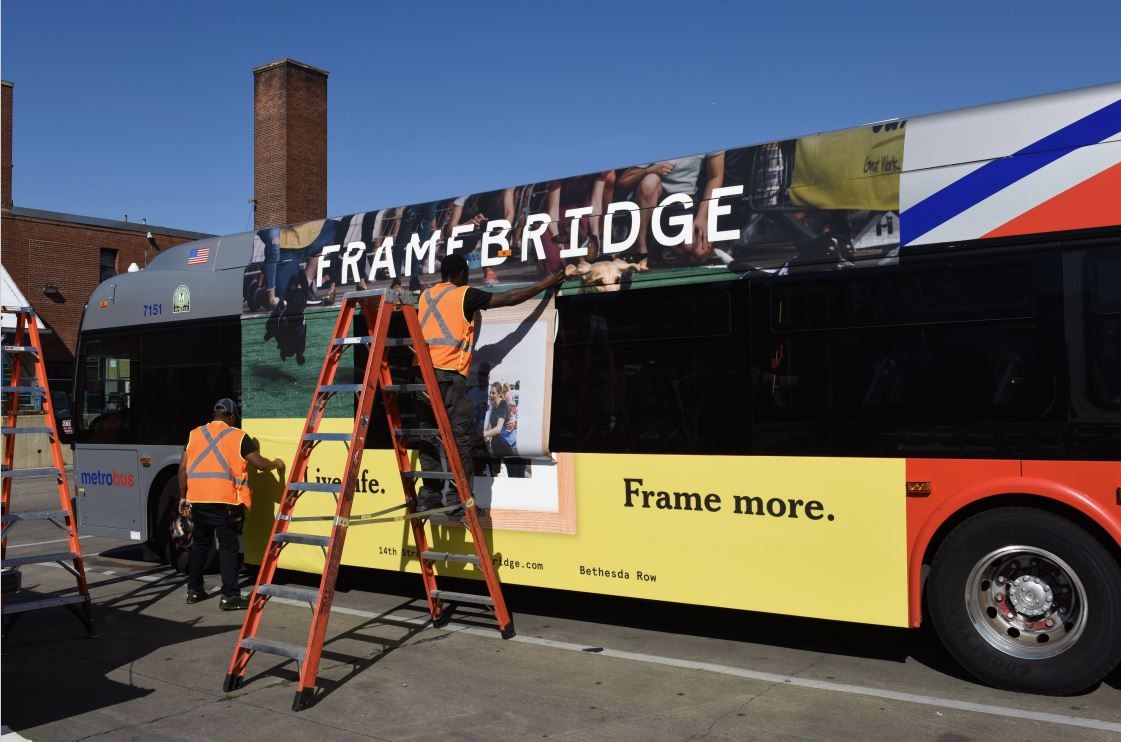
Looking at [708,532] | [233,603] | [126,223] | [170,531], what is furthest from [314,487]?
[126,223]

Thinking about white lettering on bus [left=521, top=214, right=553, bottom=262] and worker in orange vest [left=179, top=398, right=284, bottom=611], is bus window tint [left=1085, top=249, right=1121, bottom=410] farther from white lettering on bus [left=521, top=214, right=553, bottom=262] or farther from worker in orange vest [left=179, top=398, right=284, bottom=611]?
worker in orange vest [left=179, top=398, right=284, bottom=611]

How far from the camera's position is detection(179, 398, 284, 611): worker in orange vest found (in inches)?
329

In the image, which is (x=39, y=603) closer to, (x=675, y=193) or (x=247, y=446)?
(x=247, y=446)

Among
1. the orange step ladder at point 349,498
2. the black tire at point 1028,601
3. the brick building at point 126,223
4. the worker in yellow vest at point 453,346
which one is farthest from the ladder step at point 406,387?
the brick building at point 126,223

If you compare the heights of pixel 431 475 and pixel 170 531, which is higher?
pixel 431 475

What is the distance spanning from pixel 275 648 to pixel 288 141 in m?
23.9

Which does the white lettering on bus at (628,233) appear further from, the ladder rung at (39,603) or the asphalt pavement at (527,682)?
the ladder rung at (39,603)

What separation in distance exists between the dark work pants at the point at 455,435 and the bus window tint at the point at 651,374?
0.63 metres

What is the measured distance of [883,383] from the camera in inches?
231

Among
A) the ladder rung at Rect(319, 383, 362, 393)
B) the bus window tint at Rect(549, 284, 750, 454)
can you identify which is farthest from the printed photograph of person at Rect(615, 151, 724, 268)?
the ladder rung at Rect(319, 383, 362, 393)

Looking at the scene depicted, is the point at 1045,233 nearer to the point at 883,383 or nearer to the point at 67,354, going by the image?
the point at 883,383

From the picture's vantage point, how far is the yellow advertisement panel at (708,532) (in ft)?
19.2

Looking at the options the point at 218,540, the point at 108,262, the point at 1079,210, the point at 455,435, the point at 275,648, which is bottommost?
the point at 275,648

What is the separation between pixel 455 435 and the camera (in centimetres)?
696
